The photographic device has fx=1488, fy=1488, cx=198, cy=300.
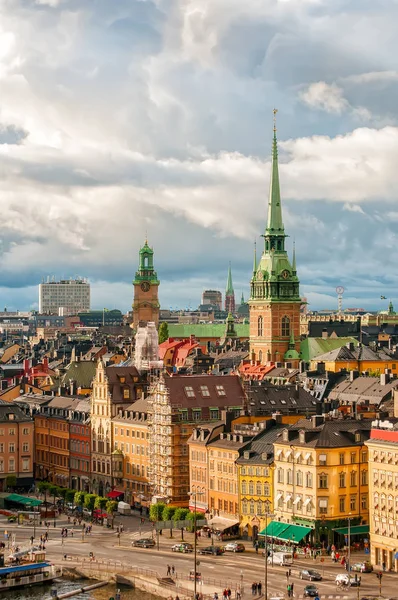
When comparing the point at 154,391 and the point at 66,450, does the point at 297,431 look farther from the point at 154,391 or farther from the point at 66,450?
the point at 66,450

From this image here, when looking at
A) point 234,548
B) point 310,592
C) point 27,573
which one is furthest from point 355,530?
point 27,573

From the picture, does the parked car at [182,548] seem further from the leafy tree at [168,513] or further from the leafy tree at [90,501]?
the leafy tree at [90,501]

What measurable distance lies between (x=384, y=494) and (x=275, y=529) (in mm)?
15025

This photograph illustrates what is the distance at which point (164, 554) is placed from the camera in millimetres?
144250

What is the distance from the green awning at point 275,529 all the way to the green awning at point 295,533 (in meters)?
0.65

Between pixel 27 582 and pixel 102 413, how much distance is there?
5369cm

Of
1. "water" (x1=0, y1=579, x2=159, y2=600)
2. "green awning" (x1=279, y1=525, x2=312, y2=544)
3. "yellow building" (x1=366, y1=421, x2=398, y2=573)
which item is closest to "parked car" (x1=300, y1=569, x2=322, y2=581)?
"yellow building" (x1=366, y1=421, x2=398, y2=573)

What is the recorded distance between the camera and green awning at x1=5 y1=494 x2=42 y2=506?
575ft

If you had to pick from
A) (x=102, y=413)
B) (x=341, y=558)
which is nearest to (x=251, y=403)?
(x=102, y=413)

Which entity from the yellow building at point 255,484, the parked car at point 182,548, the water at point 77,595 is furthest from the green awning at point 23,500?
the water at point 77,595

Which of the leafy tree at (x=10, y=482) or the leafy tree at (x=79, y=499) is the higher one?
the leafy tree at (x=10, y=482)

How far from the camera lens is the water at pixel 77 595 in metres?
133

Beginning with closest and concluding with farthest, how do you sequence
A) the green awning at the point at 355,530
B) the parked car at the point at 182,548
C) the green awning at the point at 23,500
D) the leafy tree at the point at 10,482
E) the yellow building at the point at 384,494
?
1. the yellow building at the point at 384,494
2. the green awning at the point at 355,530
3. the parked car at the point at 182,548
4. the green awning at the point at 23,500
5. the leafy tree at the point at 10,482

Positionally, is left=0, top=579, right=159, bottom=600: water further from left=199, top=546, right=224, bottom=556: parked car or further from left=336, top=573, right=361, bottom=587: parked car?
left=336, top=573, right=361, bottom=587: parked car
